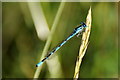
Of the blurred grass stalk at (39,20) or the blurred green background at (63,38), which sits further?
the blurred green background at (63,38)

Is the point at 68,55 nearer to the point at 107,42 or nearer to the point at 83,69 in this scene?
the point at 83,69

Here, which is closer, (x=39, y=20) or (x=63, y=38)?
(x=39, y=20)

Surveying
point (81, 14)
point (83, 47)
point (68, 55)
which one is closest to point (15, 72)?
point (68, 55)

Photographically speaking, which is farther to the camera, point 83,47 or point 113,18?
point 113,18

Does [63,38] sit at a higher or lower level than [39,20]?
lower

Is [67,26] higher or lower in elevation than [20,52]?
higher

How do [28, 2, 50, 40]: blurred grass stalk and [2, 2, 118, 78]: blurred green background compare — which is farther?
[2, 2, 118, 78]: blurred green background

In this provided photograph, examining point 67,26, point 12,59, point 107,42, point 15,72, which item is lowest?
point 15,72
